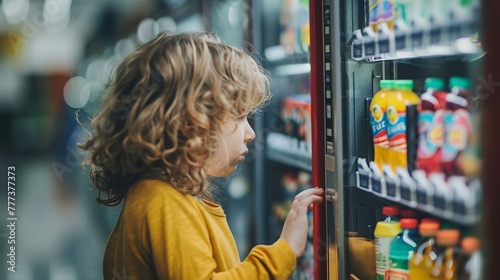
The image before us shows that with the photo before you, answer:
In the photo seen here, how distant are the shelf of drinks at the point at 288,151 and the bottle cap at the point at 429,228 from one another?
3.43 ft

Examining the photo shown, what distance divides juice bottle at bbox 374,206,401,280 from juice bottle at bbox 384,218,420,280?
0.05 ft

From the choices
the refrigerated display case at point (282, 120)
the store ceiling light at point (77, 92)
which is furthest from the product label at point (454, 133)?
the store ceiling light at point (77, 92)

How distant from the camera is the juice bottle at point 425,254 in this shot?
75.2 inches

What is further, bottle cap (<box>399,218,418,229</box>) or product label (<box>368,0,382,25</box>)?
product label (<box>368,0,382,25</box>)

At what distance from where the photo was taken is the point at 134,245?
1926 millimetres

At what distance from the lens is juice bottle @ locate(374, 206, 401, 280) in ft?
7.03

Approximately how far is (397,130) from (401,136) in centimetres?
2

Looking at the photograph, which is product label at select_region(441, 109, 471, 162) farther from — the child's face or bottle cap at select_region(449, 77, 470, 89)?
the child's face

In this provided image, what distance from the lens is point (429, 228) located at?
1.90m

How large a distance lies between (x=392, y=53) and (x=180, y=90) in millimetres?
513

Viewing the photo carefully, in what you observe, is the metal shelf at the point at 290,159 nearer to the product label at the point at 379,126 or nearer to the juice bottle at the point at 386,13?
the product label at the point at 379,126

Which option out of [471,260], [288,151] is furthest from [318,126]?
[288,151]

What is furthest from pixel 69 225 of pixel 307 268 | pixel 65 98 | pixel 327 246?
pixel 327 246

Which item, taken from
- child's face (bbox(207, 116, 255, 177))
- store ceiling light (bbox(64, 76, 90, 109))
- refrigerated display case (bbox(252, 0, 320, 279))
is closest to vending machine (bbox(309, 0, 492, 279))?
A: child's face (bbox(207, 116, 255, 177))
